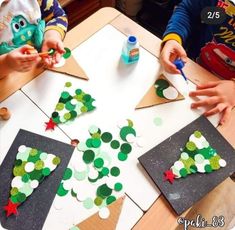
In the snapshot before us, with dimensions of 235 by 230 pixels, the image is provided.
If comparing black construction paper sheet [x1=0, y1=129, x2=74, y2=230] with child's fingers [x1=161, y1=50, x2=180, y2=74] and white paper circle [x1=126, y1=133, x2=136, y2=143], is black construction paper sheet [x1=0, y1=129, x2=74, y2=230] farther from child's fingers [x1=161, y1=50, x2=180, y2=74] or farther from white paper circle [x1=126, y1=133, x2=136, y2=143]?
child's fingers [x1=161, y1=50, x2=180, y2=74]

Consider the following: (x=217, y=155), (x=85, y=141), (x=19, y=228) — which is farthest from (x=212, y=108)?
(x=19, y=228)

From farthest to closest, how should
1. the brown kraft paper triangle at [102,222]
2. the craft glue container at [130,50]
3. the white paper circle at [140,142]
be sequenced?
the craft glue container at [130,50] < the white paper circle at [140,142] < the brown kraft paper triangle at [102,222]

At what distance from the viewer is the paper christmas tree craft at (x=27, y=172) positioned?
2.17 feet

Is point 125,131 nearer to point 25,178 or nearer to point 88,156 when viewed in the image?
point 88,156

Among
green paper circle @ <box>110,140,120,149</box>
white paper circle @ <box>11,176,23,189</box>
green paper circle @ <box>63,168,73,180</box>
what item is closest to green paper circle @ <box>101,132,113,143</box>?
green paper circle @ <box>110,140,120,149</box>

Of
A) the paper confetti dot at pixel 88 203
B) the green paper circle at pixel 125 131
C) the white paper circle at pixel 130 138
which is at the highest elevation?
the green paper circle at pixel 125 131

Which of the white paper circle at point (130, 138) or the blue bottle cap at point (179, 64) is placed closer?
the white paper circle at point (130, 138)

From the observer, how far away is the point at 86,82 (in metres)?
0.85

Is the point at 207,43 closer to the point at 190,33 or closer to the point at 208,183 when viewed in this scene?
the point at 190,33

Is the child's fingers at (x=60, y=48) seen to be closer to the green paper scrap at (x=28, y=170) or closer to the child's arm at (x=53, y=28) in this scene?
the child's arm at (x=53, y=28)

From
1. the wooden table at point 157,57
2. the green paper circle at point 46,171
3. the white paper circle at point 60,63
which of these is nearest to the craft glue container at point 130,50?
the wooden table at point 157,57

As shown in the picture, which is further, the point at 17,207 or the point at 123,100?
the point at 123,100

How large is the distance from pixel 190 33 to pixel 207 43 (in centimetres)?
9

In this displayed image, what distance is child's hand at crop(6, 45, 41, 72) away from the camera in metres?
0.81
